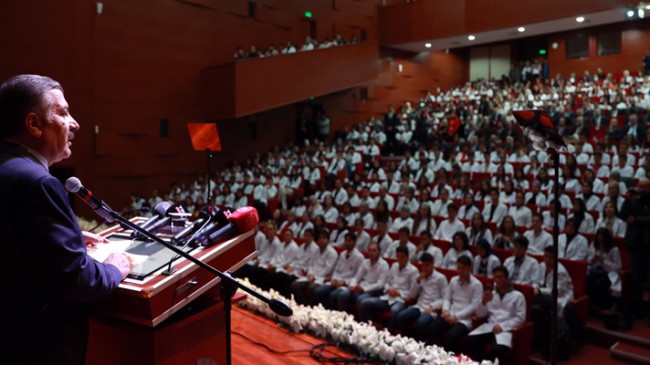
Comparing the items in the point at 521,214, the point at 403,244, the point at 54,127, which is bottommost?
the point at 403,244

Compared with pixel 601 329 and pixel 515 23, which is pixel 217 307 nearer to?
pixel 601 329

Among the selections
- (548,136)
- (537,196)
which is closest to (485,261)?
(537,196)

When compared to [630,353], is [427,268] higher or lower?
higher

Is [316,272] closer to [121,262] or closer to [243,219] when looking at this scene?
[243,219]

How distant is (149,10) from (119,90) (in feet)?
4.19

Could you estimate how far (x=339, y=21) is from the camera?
34.1 feet

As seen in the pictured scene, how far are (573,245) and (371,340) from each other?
87.1 inches

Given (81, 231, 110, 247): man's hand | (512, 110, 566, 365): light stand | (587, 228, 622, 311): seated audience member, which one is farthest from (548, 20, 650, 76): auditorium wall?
(81, 231, 110, 247): man's hand

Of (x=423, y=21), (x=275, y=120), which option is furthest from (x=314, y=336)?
(x=423, y=21)

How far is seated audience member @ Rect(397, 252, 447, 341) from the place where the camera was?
3.01 metres

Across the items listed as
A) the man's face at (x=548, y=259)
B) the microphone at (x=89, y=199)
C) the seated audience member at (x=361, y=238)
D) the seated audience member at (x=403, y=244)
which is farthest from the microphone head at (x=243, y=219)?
the seated audience member at (x=361, y=238)

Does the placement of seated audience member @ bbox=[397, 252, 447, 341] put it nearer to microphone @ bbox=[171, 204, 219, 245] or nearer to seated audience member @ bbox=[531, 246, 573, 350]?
seated audience member @ bbox=[531, 246, 573, 350]

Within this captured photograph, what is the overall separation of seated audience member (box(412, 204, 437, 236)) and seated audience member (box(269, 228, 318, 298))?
0.95m

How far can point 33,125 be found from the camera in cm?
82
